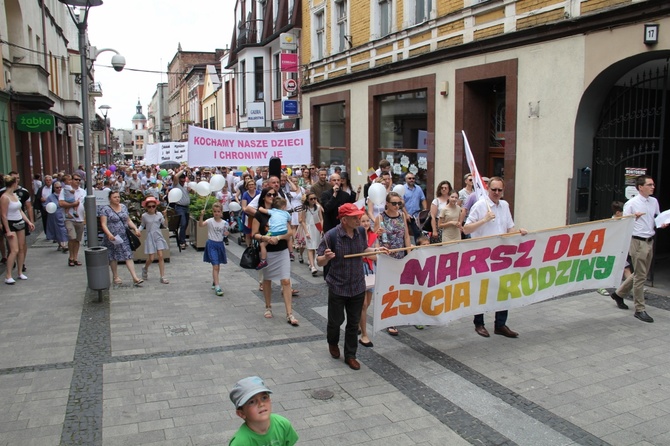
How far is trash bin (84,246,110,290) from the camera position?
28.2 ft

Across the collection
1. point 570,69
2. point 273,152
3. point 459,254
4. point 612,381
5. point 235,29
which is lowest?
point 612,381

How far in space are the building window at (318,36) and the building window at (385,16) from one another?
4556 millimetres

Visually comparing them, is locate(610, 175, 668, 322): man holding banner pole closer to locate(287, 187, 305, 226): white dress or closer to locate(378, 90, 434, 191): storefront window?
locate(287, 187, 305, 226): white dress

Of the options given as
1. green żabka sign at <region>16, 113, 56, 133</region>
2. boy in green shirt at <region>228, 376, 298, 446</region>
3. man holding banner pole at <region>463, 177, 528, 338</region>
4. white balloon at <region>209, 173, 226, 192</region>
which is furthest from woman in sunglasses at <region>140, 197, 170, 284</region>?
green żabka sign at <region>16, 113, 56, 133</region>

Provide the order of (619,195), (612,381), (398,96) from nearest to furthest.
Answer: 1. (612,381)
2. (619,195)
3. (398,96)

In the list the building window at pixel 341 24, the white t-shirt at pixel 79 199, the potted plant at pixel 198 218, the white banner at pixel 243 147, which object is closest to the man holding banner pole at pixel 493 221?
the potted plant at pixel 198 218

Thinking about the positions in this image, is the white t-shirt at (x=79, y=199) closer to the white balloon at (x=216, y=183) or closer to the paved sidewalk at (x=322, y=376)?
the white balloon at (x=216, y=183)

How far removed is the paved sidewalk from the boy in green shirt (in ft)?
5.63

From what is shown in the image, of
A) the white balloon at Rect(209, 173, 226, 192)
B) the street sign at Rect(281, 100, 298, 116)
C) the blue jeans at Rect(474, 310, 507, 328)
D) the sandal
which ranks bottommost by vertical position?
the sandal

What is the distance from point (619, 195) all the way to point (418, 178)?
21.8 feet

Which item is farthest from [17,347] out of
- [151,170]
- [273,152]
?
[151,170]

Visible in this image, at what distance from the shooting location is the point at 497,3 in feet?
42.2

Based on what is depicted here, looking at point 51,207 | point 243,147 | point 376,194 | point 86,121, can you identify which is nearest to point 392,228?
point 376,194

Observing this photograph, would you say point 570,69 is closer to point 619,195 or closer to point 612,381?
point 619,195
